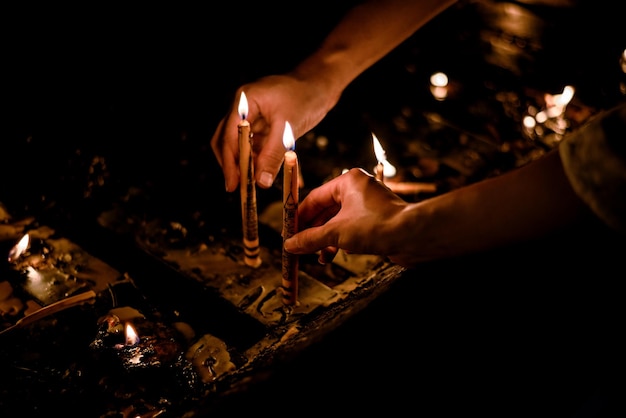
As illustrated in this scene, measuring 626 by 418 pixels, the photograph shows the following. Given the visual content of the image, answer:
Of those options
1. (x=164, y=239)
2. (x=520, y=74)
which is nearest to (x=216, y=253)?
(x=164, y=239)

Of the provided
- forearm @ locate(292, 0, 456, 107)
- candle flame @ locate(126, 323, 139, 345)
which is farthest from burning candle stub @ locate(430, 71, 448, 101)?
candle flame @ locate(126, 323, 139, 345)

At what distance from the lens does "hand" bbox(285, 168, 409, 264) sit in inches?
65.4

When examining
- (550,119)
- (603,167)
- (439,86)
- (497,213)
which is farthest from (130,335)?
(550,119)

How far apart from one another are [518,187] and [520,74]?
3261mm

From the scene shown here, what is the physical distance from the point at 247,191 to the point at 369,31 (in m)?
1.28

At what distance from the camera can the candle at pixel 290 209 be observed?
6.03 ft

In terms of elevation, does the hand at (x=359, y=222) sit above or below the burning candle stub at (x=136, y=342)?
above

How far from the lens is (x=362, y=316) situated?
58.7 inches

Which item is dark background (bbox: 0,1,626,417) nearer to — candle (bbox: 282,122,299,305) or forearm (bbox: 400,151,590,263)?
forearm (bbox: 400,151,590,263)

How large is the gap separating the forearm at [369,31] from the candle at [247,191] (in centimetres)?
82

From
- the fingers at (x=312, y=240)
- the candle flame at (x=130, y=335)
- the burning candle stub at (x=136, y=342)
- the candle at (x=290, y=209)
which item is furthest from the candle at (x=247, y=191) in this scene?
the candle flame at (x=130, y=335)

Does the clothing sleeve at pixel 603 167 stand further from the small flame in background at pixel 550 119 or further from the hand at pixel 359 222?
the small flame in background at pixel 550 119

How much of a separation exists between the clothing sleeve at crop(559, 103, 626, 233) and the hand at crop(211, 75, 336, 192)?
1278mm

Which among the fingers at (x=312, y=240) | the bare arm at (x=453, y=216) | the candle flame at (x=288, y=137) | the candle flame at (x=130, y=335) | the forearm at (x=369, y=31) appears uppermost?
the forearm at (x=369, y=31)
